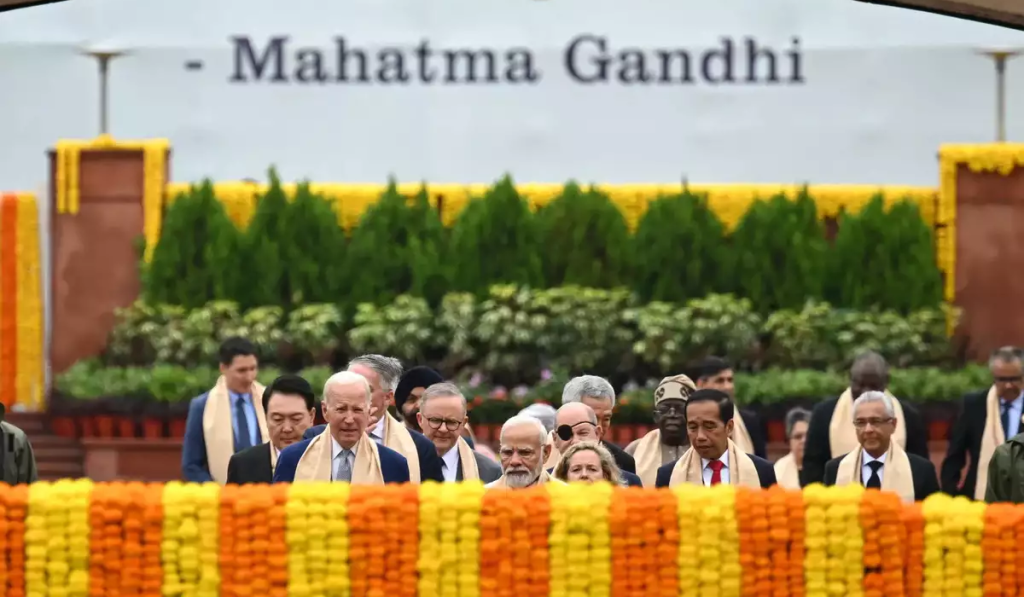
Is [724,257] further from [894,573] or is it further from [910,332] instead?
[894,573]

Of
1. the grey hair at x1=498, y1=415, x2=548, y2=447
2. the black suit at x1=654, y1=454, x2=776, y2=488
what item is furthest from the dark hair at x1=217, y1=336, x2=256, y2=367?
the grey hair at x1=498, y1=415, x2=548, y2=447

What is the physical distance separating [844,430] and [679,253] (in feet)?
22.5

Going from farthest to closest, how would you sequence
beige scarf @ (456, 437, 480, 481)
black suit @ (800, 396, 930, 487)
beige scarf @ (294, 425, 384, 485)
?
black suit @ (800, 396, 930, 487) → beige scarf @ (456, 437, 480, 481) → beige scarf @ (294, 425, 384, 485)

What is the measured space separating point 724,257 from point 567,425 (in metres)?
9.24

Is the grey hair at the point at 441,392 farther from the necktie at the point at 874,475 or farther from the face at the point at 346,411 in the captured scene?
the necktie at the point at 874,475

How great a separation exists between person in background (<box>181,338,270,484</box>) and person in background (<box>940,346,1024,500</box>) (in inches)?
150

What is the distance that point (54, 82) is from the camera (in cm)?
1981

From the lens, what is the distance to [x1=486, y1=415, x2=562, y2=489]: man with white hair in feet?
26.0

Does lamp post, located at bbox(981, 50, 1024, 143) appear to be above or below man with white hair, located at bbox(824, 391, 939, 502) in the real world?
above

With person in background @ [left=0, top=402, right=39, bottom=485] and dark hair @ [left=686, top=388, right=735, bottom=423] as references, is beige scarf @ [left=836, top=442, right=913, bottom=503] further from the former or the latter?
person in background @ [left=0, top=402, right=39, bottom=485]

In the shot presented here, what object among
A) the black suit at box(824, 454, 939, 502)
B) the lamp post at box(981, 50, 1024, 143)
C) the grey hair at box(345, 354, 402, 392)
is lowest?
the black suit at box(824, 454, 939, 502)

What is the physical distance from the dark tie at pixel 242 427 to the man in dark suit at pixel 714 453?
9.02 feet

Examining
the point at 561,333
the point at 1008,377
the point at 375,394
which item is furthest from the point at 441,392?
the point at 561,333

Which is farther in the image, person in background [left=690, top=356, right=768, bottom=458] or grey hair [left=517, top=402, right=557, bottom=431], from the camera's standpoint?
person in background [left=690, top=356, right=768, bottom=458]
